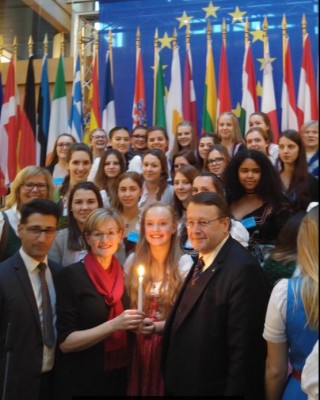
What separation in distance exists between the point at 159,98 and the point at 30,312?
19.0 feet

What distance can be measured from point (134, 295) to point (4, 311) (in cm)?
69

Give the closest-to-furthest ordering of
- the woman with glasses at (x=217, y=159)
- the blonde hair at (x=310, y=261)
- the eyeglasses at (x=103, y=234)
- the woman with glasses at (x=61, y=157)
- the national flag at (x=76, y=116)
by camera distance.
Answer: the blonde hair at (x=310, y=261), the eyeglasses at (x=103, y=234), the woman with glasses at (x=217, y=159), the woman with glasses at (x=61, y=157), the national flag at (x=76, y=116)

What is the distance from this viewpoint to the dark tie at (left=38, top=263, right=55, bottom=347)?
2.92 m

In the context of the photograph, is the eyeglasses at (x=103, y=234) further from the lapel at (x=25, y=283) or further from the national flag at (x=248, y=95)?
the national flag at (x=248, y=95)

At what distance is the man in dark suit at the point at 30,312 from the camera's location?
111 inches

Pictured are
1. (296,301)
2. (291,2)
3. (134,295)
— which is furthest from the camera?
(291,2)

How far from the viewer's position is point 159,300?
3031 millimetres

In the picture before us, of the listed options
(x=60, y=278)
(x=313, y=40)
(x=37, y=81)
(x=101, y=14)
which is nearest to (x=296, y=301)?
(x=60, y=278)

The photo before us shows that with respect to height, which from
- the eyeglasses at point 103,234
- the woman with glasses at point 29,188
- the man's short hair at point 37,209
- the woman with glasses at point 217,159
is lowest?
the eyeglasses at point 103,234

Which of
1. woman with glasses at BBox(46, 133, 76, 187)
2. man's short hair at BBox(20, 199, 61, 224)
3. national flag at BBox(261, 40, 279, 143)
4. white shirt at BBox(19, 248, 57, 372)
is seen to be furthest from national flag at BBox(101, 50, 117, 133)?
white shirt at BBox(19, 248, 57, 372)

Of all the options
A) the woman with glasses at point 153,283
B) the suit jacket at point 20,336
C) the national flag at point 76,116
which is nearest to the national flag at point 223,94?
the national flag at point 76,116

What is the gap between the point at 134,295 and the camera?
3.10 meters

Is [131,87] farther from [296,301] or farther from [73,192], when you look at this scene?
[296,301]

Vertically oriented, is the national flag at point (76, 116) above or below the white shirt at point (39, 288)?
above
